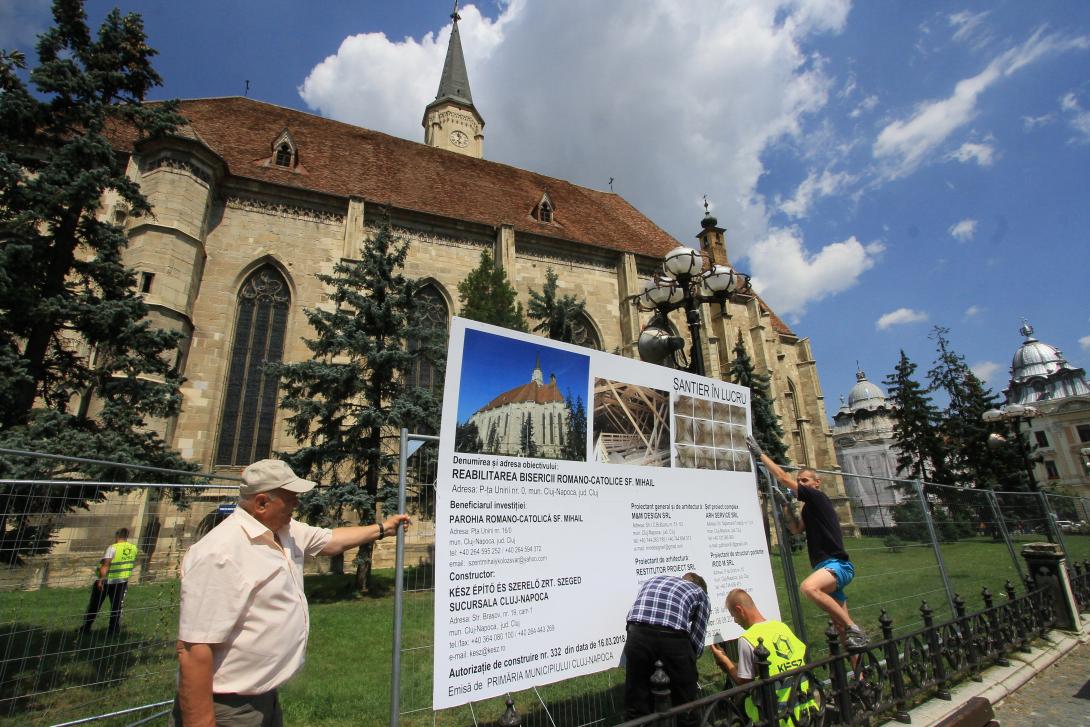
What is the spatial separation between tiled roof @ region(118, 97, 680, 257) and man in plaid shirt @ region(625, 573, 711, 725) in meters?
15.8

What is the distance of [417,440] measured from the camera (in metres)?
2.88

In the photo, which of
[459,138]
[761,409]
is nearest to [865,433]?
[761,409]

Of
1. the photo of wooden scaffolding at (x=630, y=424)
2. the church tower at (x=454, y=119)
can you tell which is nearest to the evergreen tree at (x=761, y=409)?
the photo of wooden scaffolding at (x=630, y=424)

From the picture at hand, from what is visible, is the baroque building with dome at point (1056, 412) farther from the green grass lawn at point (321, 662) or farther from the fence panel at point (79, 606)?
the fence panel at point (79, 606)

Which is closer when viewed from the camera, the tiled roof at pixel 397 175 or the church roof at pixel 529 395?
the church roof at pixel 529 395

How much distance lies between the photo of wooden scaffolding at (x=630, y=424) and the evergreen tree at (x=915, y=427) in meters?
30.0

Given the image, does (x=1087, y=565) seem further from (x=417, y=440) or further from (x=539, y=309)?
(x=539, y=309)

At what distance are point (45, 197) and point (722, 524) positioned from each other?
355 inches

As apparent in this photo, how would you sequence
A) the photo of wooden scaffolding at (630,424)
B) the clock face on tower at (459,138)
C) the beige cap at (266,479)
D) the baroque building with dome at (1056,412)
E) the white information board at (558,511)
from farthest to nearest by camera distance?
the baroque building with dome at (1056,412) < the clock face on tower at (459,138) < the photo of wooden scaffolding at (630,424) < the white information board at (558,511) < the beige cap at (266,479)

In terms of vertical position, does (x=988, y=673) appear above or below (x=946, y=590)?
below

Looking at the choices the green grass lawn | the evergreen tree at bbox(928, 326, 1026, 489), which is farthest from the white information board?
the evergreen tree at bbox(928, 326, 1026, 489)

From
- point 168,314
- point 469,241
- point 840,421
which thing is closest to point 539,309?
point 469,241

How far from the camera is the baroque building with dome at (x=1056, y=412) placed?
49.7 metres

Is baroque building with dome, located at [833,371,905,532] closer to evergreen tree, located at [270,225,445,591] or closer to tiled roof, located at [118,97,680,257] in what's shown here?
tiled roof, located at [118,97,680,257]
